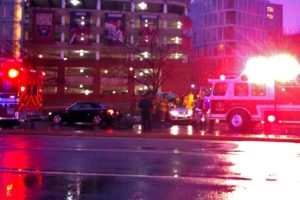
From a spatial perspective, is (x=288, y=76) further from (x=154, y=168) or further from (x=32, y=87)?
(x=154, y=168)

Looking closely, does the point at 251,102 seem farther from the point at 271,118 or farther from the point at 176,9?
the point at 176,9

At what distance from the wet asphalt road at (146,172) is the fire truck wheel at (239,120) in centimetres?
673

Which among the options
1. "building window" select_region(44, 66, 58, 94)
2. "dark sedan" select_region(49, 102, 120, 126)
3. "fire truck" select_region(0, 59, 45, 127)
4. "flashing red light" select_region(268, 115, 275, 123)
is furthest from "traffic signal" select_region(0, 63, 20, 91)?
"building window" select_region(44, 66, 58, 94)

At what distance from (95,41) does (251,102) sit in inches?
2393

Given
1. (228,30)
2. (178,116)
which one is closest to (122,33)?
(228,30)

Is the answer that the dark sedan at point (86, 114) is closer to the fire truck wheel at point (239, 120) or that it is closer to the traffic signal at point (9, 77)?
the traffic signal at point (9, 77)

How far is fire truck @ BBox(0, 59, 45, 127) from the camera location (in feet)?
74.0

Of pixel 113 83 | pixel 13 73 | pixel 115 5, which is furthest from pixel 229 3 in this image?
pixel 13 73

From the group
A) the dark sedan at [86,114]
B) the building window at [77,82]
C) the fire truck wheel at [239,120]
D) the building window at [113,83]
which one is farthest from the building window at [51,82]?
the fire truck wheel at [239,120]

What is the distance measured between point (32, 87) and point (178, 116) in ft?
34.0

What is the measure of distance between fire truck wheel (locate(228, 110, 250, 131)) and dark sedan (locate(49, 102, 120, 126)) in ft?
25.7

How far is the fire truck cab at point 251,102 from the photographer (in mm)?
22203

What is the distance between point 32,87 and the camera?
78.8ft

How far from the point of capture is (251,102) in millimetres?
22875
